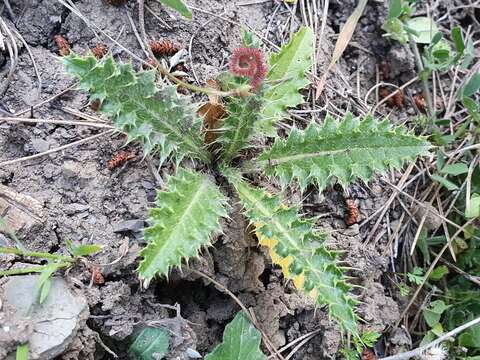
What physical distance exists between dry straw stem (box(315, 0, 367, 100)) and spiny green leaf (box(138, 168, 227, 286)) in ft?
2.99

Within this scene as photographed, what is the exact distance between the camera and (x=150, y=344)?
207 centimetres

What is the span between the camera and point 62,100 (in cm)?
246

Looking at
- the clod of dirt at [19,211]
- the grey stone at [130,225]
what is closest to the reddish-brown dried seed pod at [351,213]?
the grey stone at [130,225]

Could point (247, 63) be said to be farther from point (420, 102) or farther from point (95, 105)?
point (420, 102)

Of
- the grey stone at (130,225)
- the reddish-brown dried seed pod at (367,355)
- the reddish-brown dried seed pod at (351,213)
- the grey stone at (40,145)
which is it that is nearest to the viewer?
the grey stone at (130,225)

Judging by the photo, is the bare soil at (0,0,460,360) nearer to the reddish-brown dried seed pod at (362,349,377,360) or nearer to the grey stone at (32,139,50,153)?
the grey stone at (32,139,50,153)

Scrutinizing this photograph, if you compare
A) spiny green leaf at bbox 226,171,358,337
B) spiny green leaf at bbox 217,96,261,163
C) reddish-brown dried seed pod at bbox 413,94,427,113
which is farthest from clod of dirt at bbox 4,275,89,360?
reddish-brown dried seed pod at bbox 413,94,427,113

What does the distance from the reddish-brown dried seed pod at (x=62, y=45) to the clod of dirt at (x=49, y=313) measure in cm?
105

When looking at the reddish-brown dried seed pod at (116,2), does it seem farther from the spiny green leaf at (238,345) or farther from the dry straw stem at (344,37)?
the spiny green leaf at (238,345)

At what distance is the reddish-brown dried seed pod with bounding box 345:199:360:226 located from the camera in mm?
2613

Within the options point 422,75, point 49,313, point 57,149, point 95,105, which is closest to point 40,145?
point 57,149

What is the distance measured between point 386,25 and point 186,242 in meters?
1.75

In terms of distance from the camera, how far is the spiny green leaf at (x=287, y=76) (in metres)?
2.41

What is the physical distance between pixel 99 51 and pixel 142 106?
48cm
